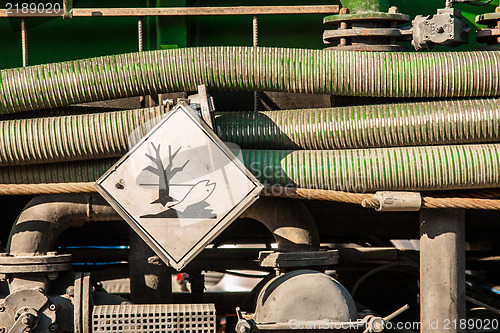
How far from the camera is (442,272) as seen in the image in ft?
10.2

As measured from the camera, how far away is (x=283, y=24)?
12.0 feet

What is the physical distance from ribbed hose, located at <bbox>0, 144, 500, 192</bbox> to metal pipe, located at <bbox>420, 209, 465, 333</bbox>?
196mm

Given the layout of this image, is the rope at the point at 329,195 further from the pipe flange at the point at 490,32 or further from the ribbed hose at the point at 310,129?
the pipe flange at the point at 490,32

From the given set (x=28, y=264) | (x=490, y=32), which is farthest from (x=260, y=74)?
(x=28, y=264)

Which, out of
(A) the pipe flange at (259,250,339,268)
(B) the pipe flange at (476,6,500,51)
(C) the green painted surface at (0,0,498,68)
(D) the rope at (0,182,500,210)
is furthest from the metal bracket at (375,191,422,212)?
(C) the green painted surface at (0,0,498,68)

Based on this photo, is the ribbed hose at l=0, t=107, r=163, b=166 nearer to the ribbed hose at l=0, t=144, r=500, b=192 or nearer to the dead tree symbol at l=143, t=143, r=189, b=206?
the dead tree symbol at l=143, t=143, r=189, b=206

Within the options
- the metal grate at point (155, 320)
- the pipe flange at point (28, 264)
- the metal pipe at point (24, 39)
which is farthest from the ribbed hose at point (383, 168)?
the metal pipe at point (24, 39)

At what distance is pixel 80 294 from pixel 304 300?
1.11 m

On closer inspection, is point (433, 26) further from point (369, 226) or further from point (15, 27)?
point (15, 27)

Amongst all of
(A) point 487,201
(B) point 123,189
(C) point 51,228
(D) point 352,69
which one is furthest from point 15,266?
(A) point 487,201

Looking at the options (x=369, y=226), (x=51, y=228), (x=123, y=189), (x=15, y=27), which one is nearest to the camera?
(x=123, y=189)

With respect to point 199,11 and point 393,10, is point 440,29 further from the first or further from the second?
point 199,11

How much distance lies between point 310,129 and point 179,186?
2.33ft

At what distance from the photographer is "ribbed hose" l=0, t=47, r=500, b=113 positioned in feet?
10.2
